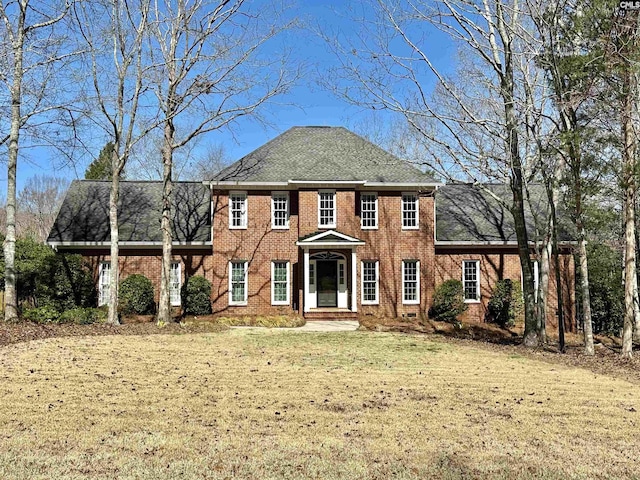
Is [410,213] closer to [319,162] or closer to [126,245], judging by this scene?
[319,162]

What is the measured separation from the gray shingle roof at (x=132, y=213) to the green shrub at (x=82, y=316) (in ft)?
13.5

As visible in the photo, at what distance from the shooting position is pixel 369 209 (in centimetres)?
2131

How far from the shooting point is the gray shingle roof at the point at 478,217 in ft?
71.2

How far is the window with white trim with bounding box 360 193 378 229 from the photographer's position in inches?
838

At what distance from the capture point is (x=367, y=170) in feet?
70.5

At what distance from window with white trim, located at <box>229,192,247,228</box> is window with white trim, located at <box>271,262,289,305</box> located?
214 cm

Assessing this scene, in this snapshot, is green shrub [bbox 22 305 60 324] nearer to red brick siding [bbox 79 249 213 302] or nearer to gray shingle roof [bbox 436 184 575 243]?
red brick siding [bbox 79 249 213 302]

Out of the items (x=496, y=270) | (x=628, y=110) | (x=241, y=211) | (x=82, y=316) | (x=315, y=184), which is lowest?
(x=82, y=316)

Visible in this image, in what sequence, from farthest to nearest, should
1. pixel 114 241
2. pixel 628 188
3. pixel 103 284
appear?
pixel 103 284
pixel 114 241
pixel 628 188

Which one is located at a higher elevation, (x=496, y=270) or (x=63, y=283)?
(x=496, y=270)

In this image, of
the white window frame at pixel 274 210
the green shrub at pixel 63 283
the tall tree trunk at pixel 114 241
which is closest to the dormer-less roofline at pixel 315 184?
the white window frame at pixel 274 210

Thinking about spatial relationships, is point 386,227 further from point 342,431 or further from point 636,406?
point 342,431

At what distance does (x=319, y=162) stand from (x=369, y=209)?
2.83 meters

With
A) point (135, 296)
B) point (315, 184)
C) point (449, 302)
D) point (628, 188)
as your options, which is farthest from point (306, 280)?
point (628, 188)
